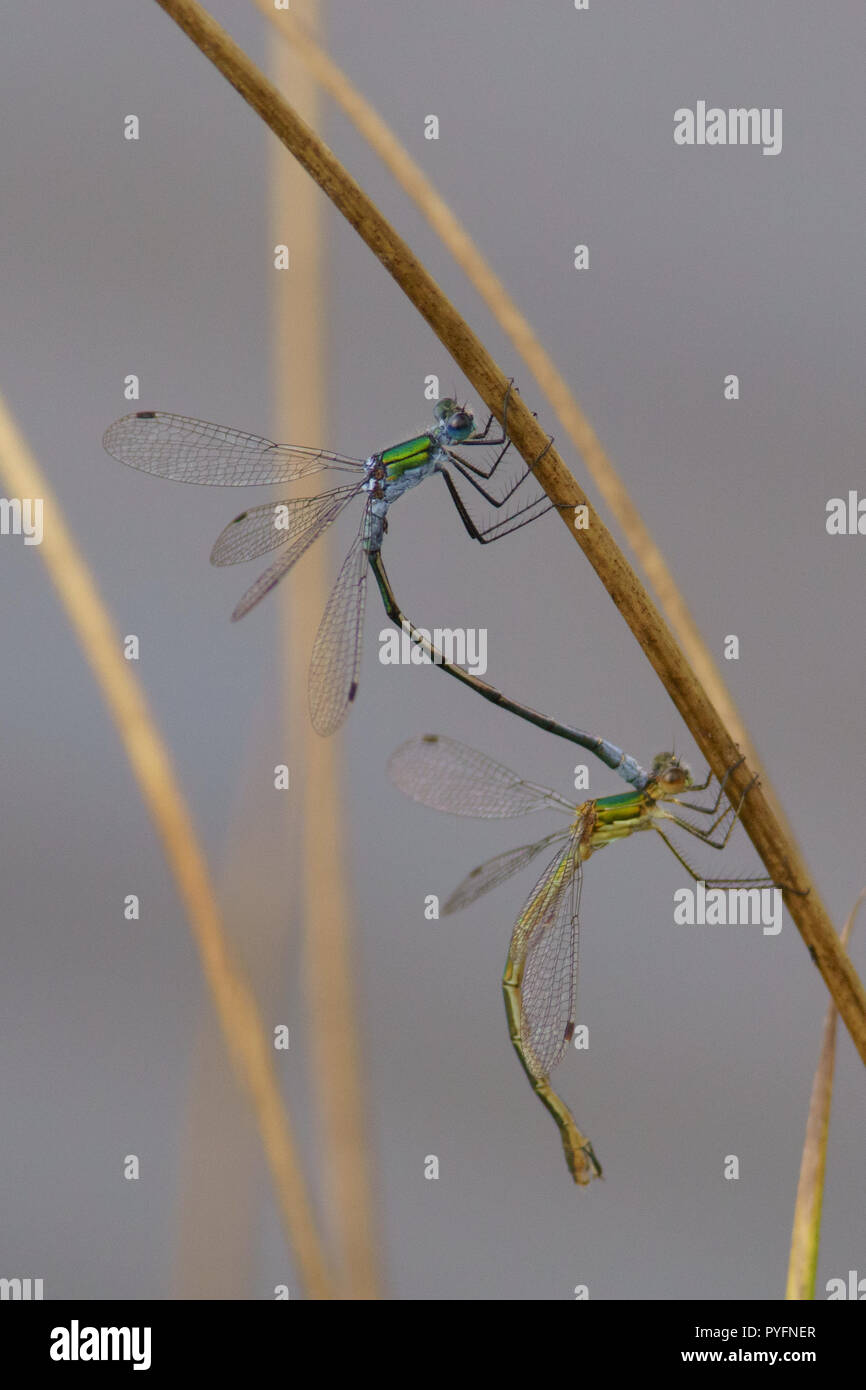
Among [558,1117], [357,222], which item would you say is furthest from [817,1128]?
[357,222]

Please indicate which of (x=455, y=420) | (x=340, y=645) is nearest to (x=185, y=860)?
(x=340, y=645)

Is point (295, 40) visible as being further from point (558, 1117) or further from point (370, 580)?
point (558, 1117)

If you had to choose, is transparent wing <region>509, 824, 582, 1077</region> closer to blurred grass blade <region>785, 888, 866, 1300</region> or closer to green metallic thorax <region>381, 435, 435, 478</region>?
blurred grass blade <region>785, 888, 866, 1300</region>

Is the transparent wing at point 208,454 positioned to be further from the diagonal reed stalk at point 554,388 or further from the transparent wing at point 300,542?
the diagonal reed stalk at point 554,388

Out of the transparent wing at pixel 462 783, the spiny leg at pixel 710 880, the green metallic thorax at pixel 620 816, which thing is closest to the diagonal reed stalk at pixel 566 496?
the spiny leg at pixel 710 880

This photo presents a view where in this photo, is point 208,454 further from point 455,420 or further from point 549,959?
point 549,959

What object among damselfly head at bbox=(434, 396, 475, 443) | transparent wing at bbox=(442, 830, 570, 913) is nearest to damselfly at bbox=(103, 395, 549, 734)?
damselfly head at bbox=(434, 396, 475, 443)
